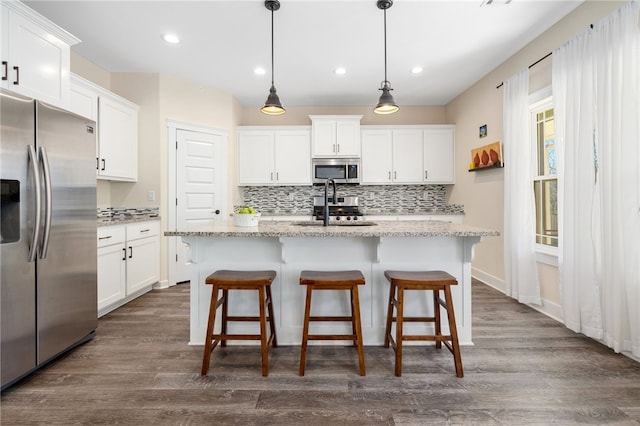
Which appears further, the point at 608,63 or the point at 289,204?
the point at 289,204

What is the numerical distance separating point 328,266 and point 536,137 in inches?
108

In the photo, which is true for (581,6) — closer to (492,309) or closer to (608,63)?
(608,63)

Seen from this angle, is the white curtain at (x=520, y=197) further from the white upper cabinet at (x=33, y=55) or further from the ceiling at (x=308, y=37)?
the white upper cabinet at (x=33, y=55)

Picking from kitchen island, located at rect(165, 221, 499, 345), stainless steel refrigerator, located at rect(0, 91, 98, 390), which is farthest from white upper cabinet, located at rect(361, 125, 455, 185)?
stainless steel refrigerator, located at rect(0, 91, 98, 390)

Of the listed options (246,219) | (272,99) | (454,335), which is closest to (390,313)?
(454,335)

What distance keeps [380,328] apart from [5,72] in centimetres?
316

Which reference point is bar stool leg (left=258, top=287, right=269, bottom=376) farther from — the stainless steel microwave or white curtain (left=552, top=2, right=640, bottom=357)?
the stainless steel microwave

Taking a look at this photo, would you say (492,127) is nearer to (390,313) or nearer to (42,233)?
(390,313)

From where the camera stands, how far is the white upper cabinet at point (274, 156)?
4.90 metres

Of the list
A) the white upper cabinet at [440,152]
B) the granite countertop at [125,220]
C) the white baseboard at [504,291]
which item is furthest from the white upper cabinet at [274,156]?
the white baseboard at [504,291]

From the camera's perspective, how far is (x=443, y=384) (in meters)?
1.84

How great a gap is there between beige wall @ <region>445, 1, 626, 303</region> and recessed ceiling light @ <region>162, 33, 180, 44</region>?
363cm

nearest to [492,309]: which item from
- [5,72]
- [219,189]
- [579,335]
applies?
[579,335]

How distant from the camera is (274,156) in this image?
4938 mm
